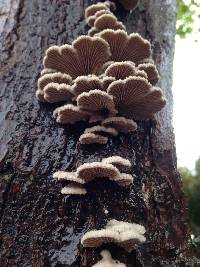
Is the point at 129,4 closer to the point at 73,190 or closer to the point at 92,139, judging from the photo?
the point at 92,139

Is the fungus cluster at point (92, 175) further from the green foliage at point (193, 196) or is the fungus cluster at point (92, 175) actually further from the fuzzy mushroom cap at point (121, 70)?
the green foliage at point (193, 196)

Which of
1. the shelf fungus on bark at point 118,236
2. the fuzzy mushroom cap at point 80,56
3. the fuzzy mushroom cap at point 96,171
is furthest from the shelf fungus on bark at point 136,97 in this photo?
the shelf fungus on bark at point 118,236

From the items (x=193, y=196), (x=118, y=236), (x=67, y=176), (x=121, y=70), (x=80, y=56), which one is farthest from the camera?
(x=193, y=196)

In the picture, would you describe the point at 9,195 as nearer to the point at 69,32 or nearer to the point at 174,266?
the point at 174,266

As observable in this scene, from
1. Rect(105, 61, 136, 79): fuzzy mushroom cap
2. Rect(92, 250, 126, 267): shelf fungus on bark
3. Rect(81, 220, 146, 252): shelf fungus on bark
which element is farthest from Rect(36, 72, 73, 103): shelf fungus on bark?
Rect(92, 250, 126, 267): shelf fungus on bark

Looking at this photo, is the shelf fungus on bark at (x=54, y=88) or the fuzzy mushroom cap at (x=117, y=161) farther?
the shelf fungus on bark at (x=54, y=88)

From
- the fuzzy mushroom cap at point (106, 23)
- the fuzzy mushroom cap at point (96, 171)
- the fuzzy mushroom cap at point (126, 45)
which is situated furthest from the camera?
the fuzzy mushroom cap at point (106, 23)

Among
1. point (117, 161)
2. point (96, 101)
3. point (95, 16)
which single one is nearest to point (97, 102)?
point (96, 101)

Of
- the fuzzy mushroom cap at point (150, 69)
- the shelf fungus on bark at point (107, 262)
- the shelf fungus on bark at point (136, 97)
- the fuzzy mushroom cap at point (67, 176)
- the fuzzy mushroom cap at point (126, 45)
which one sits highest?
the fuzzy mushroom cap at point (126, 45)
